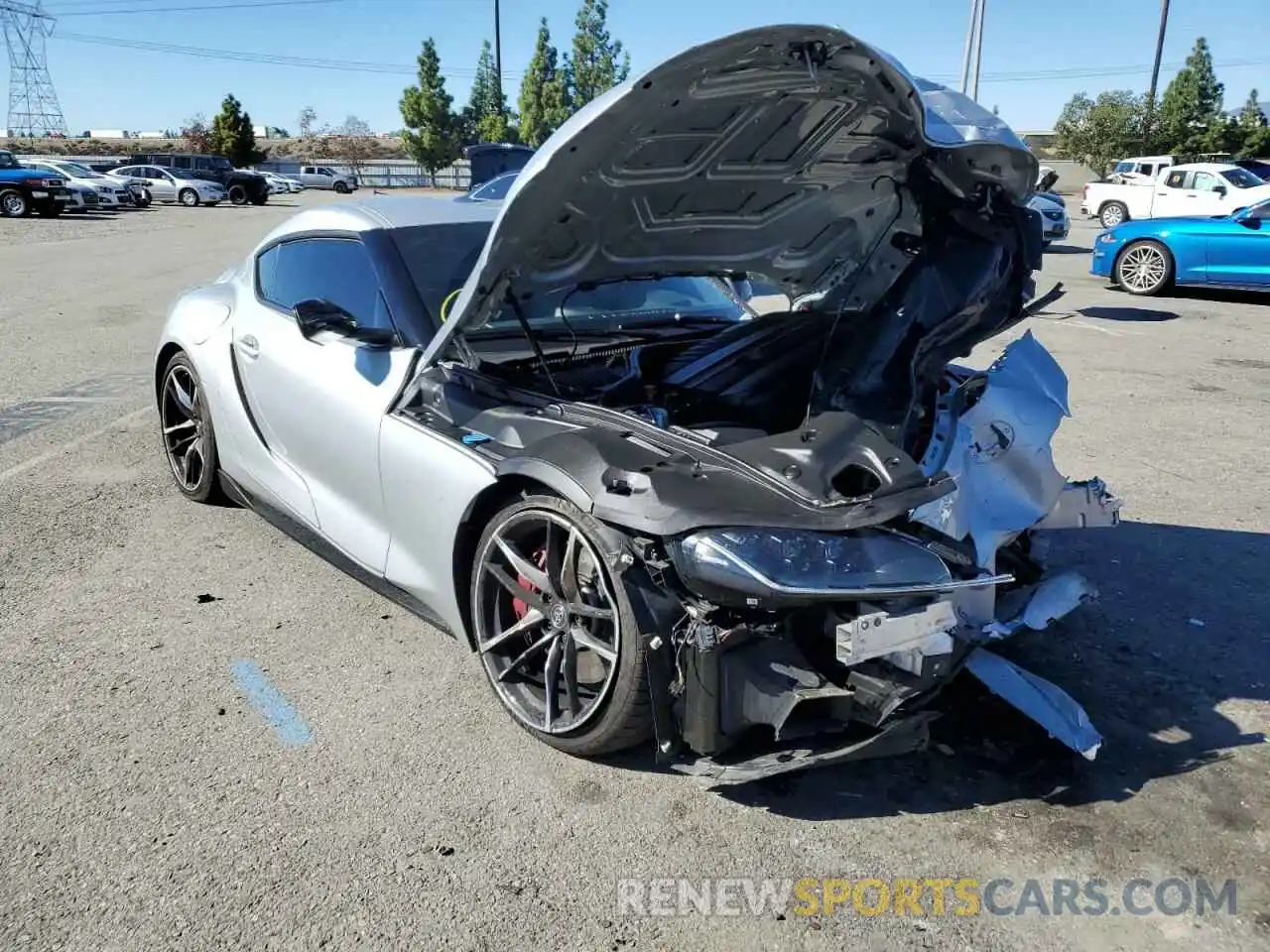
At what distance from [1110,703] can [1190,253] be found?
12010 millimetres

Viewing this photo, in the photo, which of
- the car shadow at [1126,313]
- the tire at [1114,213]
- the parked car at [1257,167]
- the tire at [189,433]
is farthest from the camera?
the parked car at [1257,167]

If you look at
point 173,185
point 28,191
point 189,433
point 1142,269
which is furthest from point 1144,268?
point 173,185

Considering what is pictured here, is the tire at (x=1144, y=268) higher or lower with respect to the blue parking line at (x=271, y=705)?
higher

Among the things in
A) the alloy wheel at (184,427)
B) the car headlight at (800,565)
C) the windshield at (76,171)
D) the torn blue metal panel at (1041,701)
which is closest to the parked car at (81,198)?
the windshield at (76,171)

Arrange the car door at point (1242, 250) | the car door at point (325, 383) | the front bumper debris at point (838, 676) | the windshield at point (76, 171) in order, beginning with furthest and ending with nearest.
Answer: the windshield at point (76, 171)
the car door at point (1242, 250)
the car door at point (325, 383)
the front bumper debris at point (838, 676)

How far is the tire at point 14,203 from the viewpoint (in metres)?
26.5

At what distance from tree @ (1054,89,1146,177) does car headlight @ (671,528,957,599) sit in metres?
55.9

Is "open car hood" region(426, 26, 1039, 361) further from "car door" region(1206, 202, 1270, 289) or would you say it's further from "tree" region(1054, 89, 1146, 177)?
"tree" region(1054, 89, 1146, 177)

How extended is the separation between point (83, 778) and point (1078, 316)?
11753 millimetres

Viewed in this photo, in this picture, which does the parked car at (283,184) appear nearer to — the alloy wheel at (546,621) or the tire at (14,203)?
the tire at (14,203)

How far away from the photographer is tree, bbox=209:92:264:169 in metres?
58.4

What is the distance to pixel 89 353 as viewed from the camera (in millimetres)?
8836

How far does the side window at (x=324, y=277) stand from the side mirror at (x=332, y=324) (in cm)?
10

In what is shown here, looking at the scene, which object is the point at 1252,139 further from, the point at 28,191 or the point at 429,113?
the point at 28,191
